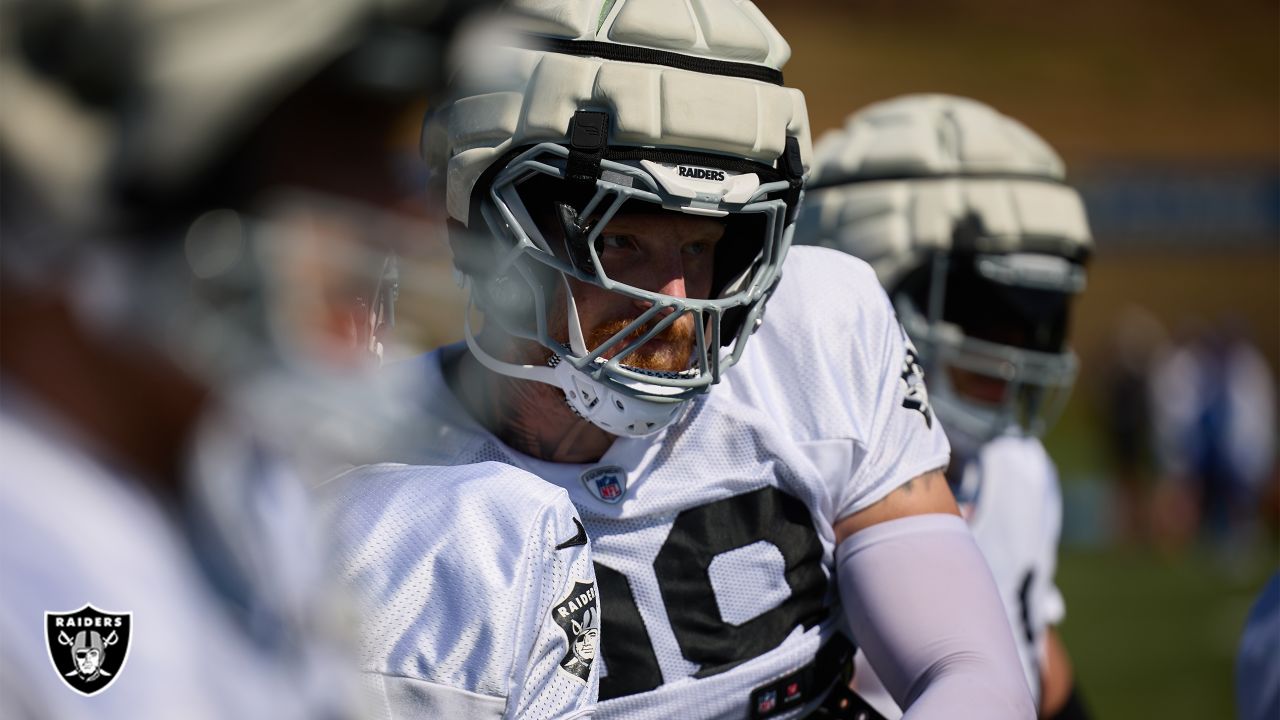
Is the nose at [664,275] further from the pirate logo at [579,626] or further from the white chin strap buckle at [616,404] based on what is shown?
the pirate logo at [579,626]

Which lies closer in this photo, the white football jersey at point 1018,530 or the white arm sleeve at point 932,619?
the white arm sleeve at point 932,619

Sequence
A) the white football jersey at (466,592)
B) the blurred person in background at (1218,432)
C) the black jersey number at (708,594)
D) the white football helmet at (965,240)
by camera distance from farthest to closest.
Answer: the blurred person in background at (1218,432), the white football helmet at (965,240), the black jersey number at (708,594), the white football jersey at (466,592)

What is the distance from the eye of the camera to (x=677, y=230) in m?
1.65

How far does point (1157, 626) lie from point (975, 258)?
203 inches

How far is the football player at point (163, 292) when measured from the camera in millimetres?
725

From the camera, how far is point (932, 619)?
5.46 feet

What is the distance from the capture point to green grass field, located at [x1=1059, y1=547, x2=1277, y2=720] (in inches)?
223

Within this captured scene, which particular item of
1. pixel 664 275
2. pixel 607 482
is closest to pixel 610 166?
pixel 664 275

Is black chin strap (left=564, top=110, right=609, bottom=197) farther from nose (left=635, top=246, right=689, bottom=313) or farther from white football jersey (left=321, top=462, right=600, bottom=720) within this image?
white football jersey (left=321, top=462, right=600, bottom=720)

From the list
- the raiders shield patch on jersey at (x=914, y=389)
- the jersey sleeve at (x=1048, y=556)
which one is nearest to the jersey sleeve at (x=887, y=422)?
the raiders shield patch on jersey at (x=914, y=389)

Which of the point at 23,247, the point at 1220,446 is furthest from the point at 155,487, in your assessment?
the point at 1220,446

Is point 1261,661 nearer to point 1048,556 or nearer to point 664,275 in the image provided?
point 1048,556

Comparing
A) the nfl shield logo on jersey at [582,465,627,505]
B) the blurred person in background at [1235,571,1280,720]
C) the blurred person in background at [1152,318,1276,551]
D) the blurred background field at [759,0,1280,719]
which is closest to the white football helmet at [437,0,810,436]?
the nfl shield logo on jersey at [582,465,627,505]

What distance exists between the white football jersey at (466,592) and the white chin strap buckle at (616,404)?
0.16 meters
